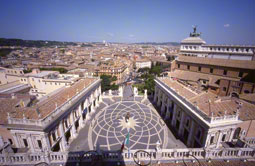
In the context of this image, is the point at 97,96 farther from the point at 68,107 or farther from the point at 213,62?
the point at 213,62

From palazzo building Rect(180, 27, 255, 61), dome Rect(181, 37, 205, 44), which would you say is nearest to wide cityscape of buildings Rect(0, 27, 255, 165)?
palazzo building Rect(180, 27, 255, 61)

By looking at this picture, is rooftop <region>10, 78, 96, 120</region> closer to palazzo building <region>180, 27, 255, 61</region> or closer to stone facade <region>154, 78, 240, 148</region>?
stone facade <region>154, 78, 240, 148</region>

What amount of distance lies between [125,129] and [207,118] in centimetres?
1766

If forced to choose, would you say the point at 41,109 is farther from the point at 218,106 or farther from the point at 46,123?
the point at 218,106

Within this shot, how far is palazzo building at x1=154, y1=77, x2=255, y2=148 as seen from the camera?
19.7 metres

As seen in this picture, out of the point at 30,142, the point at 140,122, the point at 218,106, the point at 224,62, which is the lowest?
the point at 140,122

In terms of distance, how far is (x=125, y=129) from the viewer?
3058 cm

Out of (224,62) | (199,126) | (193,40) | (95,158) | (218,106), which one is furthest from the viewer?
(193,40)

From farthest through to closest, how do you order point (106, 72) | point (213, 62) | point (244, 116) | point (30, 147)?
1. point (106, 72)
2. point (213, 62)
3. point (244, 116)
4. point (30, 147)

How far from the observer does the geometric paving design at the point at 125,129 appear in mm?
26016

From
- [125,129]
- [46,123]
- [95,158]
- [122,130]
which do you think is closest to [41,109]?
[46,123]

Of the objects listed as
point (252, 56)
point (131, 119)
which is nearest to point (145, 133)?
point (131, 119)

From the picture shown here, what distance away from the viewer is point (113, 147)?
25000 mm

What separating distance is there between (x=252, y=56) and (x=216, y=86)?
19979 millimetres
